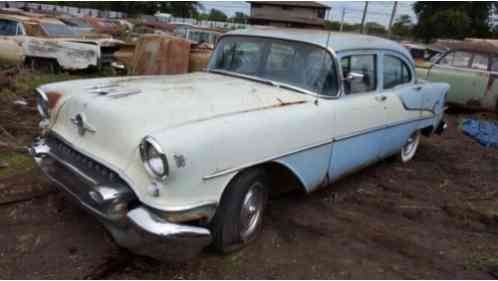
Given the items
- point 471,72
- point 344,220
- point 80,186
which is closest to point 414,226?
point 344,220

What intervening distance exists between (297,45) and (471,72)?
6781mm

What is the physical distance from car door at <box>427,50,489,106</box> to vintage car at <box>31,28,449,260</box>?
5189 millimetres

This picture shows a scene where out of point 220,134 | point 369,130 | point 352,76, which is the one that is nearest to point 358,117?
point 369,130

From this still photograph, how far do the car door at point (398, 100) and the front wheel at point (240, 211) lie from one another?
6.63 ft

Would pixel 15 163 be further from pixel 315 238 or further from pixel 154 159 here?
pixel 315 238

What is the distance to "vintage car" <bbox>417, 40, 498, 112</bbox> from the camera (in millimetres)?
8852

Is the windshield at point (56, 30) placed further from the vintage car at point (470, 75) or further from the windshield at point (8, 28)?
the vintage car at point (470, 75)

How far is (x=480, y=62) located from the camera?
30.4ft

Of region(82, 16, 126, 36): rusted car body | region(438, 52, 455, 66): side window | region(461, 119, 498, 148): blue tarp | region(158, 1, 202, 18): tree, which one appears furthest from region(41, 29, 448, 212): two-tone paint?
region(158, 1, 202, 18): tree

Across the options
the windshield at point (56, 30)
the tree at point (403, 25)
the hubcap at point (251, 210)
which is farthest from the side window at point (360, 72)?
the tree at point (403, 25)

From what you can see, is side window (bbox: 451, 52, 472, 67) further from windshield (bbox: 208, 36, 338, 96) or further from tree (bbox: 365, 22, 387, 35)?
tree (bbox: 365, 22, 387, 35)

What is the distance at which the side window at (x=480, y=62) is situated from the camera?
9.16m

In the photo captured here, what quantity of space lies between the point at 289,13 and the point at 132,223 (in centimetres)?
1289

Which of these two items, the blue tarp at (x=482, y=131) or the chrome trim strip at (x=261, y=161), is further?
the blue tarp at (x=482, y=131)
